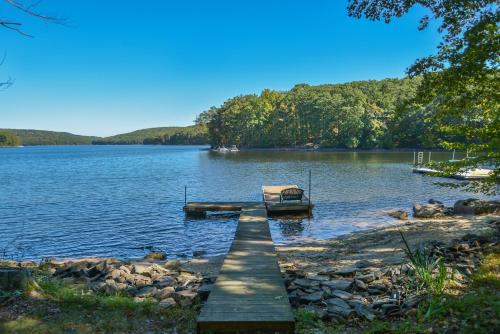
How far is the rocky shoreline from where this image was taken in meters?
6.80

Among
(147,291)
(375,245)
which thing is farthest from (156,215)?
(147,291)

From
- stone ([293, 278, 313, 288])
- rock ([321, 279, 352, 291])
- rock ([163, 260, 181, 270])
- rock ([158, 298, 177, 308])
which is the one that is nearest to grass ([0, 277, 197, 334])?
rock ([158, 298, 177, 308])

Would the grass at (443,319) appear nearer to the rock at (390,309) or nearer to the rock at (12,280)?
the rock at (390,309)

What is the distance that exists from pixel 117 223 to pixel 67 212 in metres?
5.63

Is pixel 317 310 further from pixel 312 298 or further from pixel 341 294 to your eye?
pixel 341 294

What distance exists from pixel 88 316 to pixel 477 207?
2094cm

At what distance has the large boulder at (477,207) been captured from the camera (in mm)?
20234

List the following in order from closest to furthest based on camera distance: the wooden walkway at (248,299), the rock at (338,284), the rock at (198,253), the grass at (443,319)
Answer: the grass at (443,319) < the wooden walkway at (248,299) < the rock at (338,284) < the rock at (198,253)

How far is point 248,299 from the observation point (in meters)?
7.22

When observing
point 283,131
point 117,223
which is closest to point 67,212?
point 117,223

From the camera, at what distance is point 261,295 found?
7465 mm

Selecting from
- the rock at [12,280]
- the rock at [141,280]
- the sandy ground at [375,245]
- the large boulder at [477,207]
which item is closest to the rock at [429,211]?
the large boulder at [477,207]

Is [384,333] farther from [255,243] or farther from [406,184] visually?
[406,184]

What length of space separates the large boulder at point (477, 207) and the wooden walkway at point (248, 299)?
14.4 metres
